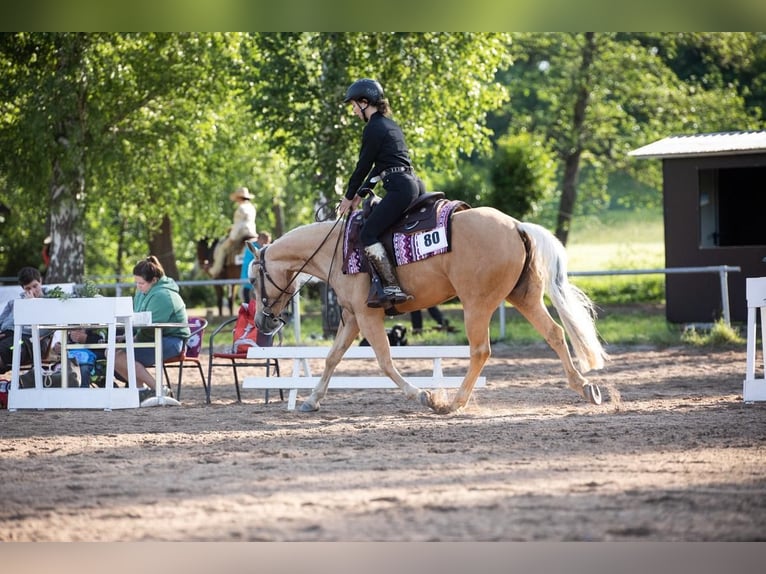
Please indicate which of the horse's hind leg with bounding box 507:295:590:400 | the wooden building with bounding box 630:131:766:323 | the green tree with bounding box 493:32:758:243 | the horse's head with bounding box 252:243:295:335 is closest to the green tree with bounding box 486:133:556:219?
the green tree with bounding box 493:32:758:243

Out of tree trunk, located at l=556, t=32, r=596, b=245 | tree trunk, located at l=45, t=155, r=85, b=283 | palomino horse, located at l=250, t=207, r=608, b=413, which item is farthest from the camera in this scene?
tree trunk, located at l=556, t=32, r=596, b=245

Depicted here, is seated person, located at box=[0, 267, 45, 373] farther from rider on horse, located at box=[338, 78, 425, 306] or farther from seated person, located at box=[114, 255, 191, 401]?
rider on horse, located at box=[338, 78, 425, 306]

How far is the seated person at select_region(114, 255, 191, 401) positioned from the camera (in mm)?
9094

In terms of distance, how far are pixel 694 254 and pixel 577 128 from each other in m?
10.7

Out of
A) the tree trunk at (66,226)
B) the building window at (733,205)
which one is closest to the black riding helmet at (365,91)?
the building window at (733,205)

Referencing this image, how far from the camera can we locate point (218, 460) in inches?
251

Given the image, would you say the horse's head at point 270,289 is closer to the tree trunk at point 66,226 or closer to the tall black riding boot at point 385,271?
the tall black riding boot at point 385,271

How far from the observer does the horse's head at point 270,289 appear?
28.1ft

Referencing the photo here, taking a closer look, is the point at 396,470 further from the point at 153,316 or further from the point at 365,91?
the point at 153,316

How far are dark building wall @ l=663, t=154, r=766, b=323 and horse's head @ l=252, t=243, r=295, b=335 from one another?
7.78 m

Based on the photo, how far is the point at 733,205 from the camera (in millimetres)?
16312

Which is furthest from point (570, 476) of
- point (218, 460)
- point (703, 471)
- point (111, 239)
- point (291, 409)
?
point (111, 239)

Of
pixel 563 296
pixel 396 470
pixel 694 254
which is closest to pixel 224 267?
pixel 694 254

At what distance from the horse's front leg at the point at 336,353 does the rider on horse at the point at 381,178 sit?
486mm
